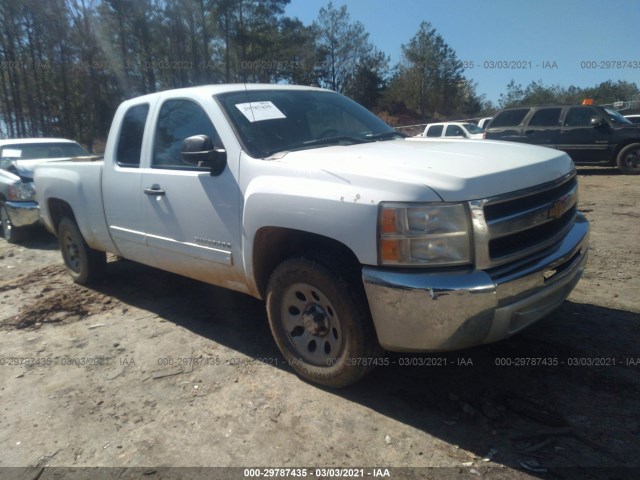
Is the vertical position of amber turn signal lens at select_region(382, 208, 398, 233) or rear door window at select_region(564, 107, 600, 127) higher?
rear door window at select_region(564, 107, 600, 127)

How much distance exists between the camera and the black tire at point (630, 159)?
492 inches

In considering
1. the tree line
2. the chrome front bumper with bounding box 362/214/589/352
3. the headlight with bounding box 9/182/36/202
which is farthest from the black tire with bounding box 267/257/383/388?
the tree line

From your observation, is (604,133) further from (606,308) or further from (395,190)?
(395,190)

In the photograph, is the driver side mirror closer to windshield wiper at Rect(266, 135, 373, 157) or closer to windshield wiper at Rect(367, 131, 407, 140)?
windshield wiper at Rect(266, 135, 373, 157)

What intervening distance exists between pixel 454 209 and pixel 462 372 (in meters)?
1.29

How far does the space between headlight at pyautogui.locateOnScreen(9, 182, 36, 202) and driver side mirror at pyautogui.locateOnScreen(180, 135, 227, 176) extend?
5.81 meters

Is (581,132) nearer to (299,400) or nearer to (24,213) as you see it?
(299,400)

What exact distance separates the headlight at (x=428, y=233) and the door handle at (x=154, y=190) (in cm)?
206

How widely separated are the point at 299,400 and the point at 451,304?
117cm

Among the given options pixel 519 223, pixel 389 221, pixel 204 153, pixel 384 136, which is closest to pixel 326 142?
pixel 384 136

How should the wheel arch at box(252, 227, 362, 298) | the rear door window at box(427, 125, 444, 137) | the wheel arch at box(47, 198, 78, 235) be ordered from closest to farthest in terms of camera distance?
the wheel arch at box(252, 227, 362, 298) → the wheel arch at box(47, 198, 78, 235) → the rear door window at box(427, 125, 444, 137)

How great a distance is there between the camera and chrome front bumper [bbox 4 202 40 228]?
768 centimetres

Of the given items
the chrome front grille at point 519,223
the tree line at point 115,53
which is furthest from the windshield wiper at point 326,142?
Result: the tree line at point 115,53

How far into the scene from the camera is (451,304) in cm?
235
